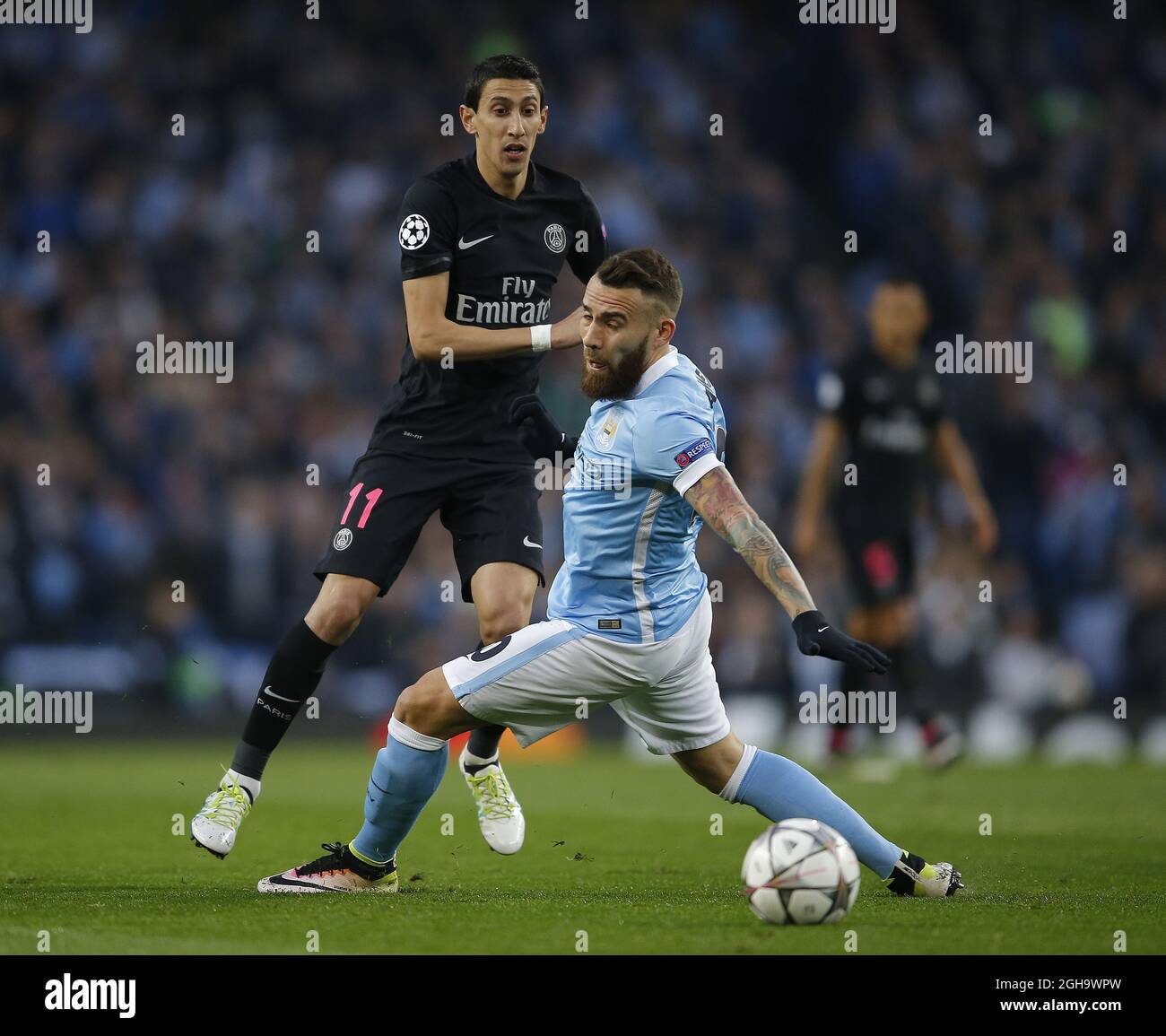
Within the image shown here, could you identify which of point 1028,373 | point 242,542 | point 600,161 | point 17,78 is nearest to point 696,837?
point 242,542

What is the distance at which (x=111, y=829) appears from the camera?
810 cm

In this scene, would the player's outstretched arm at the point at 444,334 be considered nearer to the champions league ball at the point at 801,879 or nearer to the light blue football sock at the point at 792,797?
the light blue football sock at the point at 792,797

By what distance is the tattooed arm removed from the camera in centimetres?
497

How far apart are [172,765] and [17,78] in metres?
9.33

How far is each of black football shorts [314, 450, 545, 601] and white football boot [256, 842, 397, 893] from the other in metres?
1.08

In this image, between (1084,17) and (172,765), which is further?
(1084,17)

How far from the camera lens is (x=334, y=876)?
5.91 metres

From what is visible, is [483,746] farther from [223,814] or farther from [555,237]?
[555,237]

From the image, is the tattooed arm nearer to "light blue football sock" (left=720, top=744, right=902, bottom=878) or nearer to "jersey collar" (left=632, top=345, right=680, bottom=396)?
"jersey collar" (left=632, top=345, right=680, bottom=396)

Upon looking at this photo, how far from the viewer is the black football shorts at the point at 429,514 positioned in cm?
Result: 647

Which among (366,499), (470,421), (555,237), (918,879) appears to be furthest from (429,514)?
(918,879)

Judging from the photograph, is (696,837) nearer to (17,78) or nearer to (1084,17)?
(17,78)

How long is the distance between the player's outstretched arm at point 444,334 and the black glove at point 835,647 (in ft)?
6.55

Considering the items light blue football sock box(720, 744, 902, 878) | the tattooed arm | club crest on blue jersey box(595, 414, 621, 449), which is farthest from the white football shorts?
club crest on blue jersey box(595, 414, 621, 449)
